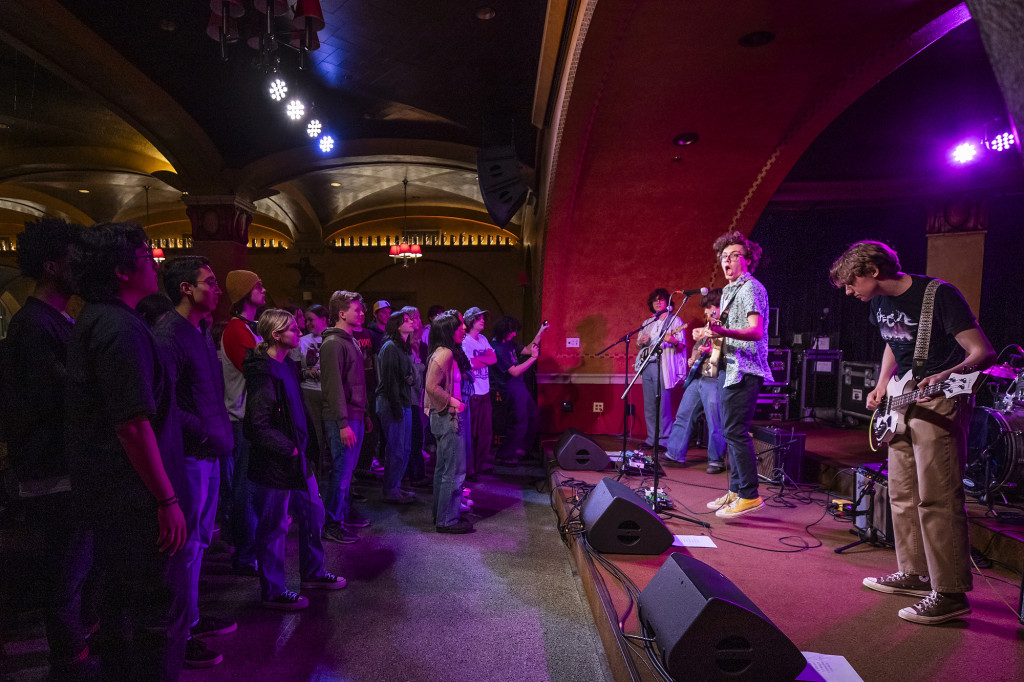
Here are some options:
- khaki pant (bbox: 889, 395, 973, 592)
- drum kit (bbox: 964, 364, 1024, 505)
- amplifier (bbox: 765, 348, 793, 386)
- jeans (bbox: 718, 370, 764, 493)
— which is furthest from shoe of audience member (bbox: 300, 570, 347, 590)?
amplifier (bbox: 765, 348, 793, 386)

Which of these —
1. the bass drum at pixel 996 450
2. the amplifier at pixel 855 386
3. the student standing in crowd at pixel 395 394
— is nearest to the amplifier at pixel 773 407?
the amplifier at pixel 855 386

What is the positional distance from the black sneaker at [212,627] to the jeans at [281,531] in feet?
0.83

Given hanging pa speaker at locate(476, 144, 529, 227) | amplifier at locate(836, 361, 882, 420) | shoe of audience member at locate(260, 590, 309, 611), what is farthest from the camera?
amplifier at locate(836, 361, 882, 420)

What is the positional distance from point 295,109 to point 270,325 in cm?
575

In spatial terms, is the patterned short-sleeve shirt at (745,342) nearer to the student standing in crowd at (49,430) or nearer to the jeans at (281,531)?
the jeans at (281,531)

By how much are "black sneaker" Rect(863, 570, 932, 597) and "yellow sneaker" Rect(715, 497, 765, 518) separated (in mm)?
1126

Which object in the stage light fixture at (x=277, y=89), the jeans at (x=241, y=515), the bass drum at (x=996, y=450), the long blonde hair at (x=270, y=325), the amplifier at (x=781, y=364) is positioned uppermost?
the stage light fixture at (x=277, y=89)

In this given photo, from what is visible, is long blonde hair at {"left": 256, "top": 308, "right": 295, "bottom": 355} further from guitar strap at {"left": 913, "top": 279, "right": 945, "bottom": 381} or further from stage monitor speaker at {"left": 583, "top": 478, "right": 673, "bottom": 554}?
guitar strap at {"left": 913, "top": 279, "right": 945, "bottom": 381}

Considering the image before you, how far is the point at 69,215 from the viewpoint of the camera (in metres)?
14.7

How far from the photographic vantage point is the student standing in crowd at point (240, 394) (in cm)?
358

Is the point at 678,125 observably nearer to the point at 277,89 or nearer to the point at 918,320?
the point at 918,320

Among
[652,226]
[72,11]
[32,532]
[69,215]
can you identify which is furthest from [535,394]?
[69,215]

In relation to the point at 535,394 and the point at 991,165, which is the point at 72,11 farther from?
the point at 991,165

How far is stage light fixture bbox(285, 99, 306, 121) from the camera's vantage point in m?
7.59
